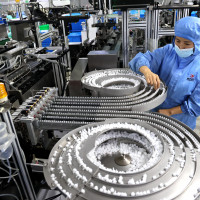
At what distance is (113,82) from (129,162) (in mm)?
753

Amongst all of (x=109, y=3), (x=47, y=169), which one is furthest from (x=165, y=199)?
(x=109, y=3)

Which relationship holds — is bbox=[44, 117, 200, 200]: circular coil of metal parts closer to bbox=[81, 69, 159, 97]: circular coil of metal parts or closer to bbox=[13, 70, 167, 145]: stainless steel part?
bbox=[13, 70, 167, 145]: stainless steel part

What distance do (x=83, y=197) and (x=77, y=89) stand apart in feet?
3.05

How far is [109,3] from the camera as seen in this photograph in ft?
6.24

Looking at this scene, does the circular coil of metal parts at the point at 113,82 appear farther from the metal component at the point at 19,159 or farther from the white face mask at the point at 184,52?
the metal component at the point at 19,159

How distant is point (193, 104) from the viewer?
1355 mm

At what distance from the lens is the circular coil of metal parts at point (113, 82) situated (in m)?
1.28

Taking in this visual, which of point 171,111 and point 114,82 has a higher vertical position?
point 114,82

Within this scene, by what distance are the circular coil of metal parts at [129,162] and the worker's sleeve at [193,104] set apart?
404 mm

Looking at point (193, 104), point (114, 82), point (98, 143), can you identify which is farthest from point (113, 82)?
point (98, 143)

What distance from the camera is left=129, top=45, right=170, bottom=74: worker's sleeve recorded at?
4.91 ft

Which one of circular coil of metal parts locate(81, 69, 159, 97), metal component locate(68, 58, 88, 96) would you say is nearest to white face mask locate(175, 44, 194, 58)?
circular coil of metal parts locate(81, 69, 159, 97)

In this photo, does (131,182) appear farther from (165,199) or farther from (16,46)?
(16,46)

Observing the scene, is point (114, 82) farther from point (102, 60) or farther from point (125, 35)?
point (125, 35)
